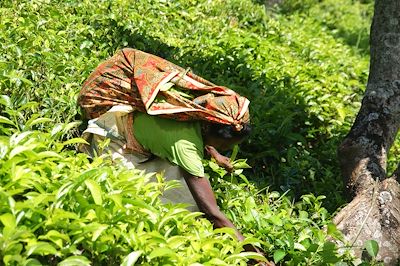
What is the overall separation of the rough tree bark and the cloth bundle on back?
2.98 feet

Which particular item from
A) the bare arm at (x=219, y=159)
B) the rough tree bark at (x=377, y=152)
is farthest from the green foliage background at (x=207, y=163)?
the rough tree bark at (x=377, y=152)

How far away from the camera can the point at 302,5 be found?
9.32 m

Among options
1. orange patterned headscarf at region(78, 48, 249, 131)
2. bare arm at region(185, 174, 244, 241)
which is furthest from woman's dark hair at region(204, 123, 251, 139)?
bare arm at region(185, 174, 244, 241)

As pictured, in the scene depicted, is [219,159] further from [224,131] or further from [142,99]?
A: [142,99]

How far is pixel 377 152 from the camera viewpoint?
4.57 m

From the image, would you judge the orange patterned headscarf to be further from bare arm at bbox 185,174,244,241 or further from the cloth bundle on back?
bare arm at bbox 185,174,244,241

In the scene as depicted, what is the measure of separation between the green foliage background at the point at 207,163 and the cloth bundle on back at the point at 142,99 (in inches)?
11.0

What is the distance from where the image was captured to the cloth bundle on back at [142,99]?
3.64 metres

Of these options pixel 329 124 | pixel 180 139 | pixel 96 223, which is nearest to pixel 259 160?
pixel 329 124

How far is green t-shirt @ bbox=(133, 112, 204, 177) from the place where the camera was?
11.7 feet

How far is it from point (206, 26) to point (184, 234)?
3.90 metres

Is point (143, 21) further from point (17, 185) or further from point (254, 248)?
point (17, 185)

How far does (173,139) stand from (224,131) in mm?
278

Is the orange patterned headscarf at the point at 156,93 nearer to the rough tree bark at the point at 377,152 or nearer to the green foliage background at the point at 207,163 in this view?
the green foliage background at the point at 207,163
